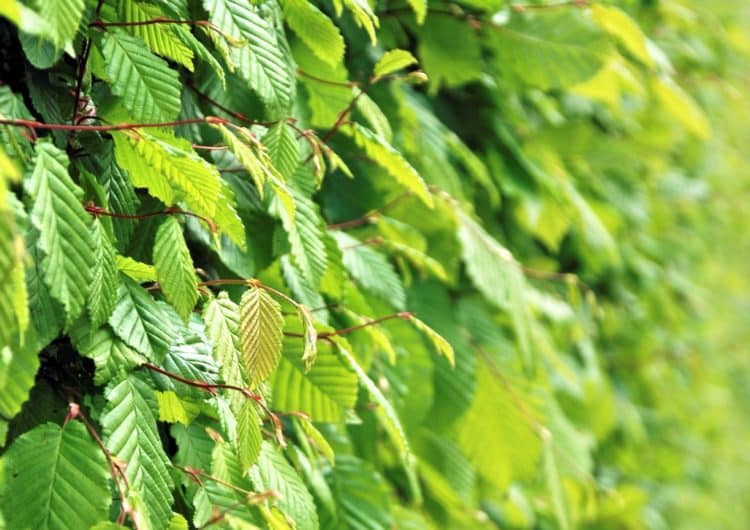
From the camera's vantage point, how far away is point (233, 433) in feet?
3.28

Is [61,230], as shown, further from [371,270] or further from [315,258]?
[371,270]

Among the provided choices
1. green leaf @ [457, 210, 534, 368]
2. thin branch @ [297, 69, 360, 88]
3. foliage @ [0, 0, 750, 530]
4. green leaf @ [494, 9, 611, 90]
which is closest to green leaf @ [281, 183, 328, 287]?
foliage @ [0, 0, 750, 530]

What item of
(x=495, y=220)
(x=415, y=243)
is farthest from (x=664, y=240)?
(x=415, y=243)

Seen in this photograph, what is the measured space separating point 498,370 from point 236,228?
1063 mm

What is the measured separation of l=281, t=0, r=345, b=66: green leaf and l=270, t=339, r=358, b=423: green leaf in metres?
0.39

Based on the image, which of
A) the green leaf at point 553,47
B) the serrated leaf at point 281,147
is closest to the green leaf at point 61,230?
the serrated leaf at point 281,147

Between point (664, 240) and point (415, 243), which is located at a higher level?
point (415, 243)

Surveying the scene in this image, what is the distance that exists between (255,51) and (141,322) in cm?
35

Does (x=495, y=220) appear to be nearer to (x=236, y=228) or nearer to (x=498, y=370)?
(x=498, y=370)

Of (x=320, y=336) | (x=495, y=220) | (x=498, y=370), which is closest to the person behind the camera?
(x=320, y=336)

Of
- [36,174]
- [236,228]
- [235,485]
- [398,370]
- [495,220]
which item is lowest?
[495,220]

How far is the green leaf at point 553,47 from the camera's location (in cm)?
187

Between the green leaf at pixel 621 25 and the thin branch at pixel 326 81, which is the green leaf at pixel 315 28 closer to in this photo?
the thin branch at pixel 326 81

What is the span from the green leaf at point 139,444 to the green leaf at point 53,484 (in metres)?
0.03
